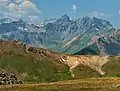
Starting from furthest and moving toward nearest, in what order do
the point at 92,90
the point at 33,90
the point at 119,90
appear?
1. the point at 33,90
2. the point at 92,90
3. the point at 119,90

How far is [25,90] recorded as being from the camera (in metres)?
133

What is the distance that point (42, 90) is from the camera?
138 meters

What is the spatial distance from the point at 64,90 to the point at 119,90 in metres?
24.2

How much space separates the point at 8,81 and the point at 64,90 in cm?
7486

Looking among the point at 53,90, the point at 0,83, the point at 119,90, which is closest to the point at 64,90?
the point at 53,90

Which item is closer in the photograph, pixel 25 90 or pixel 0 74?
pixel 25 90

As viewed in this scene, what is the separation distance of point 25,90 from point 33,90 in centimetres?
393

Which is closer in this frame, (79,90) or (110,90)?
(110,90)

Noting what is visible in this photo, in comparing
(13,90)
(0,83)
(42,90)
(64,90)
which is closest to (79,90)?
(64,90)

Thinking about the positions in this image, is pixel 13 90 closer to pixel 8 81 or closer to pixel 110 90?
pixel 110 90

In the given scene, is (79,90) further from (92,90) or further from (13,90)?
(13,90)

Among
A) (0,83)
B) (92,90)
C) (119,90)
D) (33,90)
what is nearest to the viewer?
(119,90)

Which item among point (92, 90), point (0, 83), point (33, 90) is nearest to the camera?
point (92, 90)

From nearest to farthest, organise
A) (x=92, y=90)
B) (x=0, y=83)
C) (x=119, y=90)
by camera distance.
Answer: (x=119, y=90) < (x=92, y=90) < (x=0, y=83)
